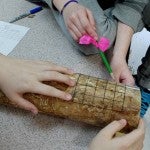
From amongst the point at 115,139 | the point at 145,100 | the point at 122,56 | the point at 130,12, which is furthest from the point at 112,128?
the point at 145,100

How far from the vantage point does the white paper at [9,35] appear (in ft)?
3.13

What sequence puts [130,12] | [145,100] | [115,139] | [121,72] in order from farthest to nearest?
[145,100]
[130,12]
[121,72]
[115,139]

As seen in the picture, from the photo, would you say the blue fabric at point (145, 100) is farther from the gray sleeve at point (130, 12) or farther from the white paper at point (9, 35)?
the white paper at point (9, 35)

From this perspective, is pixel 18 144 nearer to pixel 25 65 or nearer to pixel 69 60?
pixel 25 65

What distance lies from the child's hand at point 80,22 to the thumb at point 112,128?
323mm

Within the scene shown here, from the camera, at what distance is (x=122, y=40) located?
0.98 meters

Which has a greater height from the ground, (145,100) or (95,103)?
(95,103)

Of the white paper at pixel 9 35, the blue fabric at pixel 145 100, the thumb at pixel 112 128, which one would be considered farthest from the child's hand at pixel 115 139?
the blue fabric at pixel 145 100

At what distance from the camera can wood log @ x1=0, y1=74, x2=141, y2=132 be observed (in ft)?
2.26

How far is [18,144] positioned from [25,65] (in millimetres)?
202

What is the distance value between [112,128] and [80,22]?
0.40m

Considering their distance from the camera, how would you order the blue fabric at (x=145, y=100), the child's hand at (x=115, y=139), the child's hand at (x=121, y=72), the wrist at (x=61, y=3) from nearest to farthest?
1. the child's hand at (x=115, y=139)
2. the child's hand at (x=121, y=72)
3. the wrist at (x=61, y=3)
4. the blue fabric at (x=145, y=100)

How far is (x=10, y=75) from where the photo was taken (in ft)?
2.43

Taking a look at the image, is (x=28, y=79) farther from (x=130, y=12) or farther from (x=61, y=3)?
(x=130, y=12)
